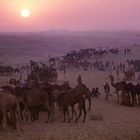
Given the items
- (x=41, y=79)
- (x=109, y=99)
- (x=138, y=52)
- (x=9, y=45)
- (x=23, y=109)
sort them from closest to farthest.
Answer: (x=23, y=109) < (x=109, y=99) < (x=41, y=79) < (x=138, y=52) < (x=9, y=45)

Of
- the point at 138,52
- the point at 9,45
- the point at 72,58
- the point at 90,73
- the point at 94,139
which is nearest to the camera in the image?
the point at 94,139

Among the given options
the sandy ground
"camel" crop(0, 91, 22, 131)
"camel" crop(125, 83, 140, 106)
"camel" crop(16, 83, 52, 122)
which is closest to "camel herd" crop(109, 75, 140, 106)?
"camel" crop(125, 83, 140, 106)

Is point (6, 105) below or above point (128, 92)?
above

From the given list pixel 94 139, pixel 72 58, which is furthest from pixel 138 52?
pixel 94 139

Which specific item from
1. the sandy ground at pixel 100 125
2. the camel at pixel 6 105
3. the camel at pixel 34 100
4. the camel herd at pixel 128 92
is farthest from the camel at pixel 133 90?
the camel at pixel 6 105

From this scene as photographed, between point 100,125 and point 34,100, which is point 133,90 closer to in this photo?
point 100,125

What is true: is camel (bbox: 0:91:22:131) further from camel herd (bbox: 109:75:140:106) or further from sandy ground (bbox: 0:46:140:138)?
camel herd (bbox: 109:75:140:106)

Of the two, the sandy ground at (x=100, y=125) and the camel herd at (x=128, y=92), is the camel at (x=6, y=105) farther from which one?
the camel herd at (x=128, y=92)

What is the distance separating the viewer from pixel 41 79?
4338cm

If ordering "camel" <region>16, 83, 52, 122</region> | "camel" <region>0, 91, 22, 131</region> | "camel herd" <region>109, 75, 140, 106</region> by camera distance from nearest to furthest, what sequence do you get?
1. "camel" <region>0, 91, 22, 131</region>
2. "camel" <region>16, 83, 52, 122</region>
3. "camel herd" <region>109, 75, 140, 106</region>

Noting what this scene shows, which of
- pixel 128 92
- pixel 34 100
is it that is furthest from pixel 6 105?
pixel 128 92

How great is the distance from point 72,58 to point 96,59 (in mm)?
4324

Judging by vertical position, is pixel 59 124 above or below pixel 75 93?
below

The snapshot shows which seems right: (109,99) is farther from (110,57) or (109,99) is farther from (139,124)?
(110,57)
